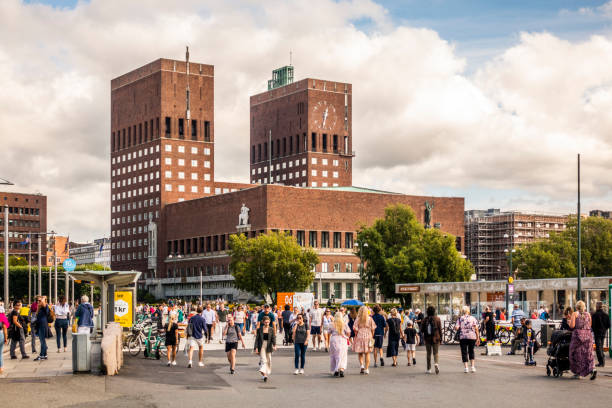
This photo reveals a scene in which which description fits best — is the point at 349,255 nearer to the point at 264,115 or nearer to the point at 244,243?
the point at 244,243

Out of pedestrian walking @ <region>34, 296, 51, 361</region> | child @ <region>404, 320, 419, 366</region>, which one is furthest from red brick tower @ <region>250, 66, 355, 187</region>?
child @ <region>404, 320, 419, 366</region>

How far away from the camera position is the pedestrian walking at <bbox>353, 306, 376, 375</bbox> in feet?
83.2

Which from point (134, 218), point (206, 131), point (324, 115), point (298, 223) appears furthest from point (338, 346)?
point (324, 115)

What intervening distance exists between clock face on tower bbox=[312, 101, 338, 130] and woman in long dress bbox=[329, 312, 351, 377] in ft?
491

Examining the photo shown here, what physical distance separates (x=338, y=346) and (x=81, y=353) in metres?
6.63

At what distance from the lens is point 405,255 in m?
92.2

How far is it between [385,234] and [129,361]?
7060 cm

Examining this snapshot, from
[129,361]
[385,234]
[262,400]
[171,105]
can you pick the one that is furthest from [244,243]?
[262,400]

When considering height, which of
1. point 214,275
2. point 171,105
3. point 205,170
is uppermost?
point 171,105

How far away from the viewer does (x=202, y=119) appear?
16000 cm

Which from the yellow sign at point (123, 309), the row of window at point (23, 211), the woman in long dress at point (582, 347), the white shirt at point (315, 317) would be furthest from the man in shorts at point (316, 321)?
the row of window at point (23, 211)

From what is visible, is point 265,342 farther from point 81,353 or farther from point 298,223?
point 298,223

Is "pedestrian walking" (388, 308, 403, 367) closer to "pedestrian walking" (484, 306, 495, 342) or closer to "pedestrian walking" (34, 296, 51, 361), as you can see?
"pedestrian walking" (484, 306, 495, 342)

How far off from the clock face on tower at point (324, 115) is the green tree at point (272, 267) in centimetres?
7057
